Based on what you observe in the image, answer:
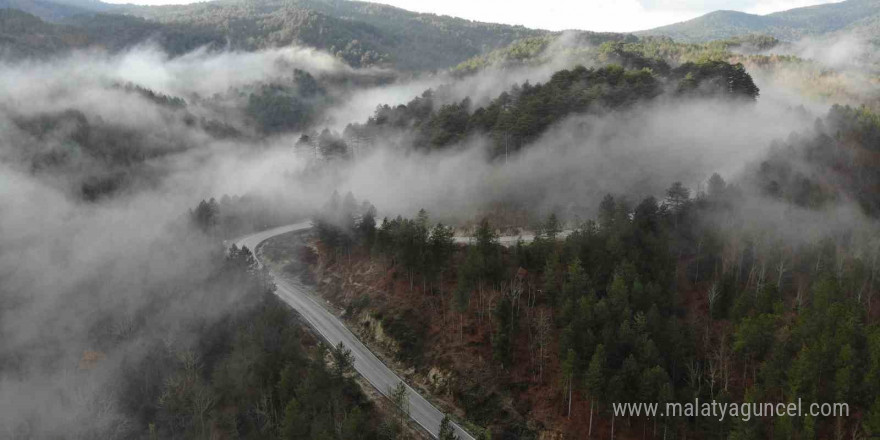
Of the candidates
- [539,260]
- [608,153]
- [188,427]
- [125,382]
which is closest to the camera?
[188,427]

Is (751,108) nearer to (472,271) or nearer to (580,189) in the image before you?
(580,189)

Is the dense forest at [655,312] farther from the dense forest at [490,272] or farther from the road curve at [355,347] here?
the road curve at [355,347]

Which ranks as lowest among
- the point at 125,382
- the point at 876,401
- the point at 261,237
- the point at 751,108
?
the point at 125,382

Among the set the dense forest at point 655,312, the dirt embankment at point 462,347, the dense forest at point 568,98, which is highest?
the dense forest at point 568,98

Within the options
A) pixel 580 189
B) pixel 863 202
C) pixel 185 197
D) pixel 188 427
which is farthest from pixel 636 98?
pixel 185 197

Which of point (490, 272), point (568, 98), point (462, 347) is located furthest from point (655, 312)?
point (568, 98)

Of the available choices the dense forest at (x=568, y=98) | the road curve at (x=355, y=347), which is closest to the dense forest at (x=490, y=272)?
the dense forest at (x=568, y=98)

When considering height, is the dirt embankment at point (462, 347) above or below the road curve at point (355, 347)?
above

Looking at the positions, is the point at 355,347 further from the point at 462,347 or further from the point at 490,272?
the point at 490,272

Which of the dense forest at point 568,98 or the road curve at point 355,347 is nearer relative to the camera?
the road curve at point 355,347
